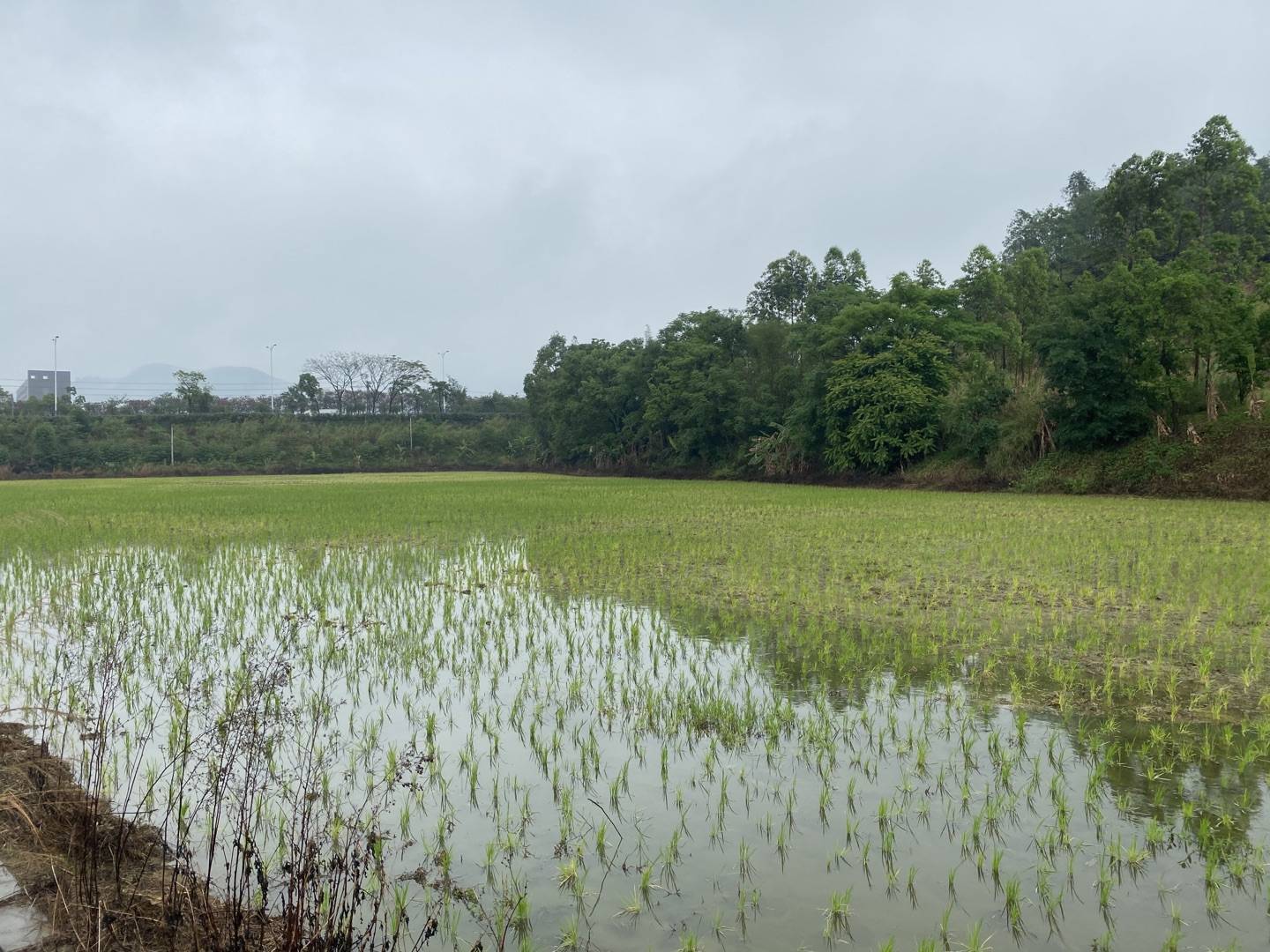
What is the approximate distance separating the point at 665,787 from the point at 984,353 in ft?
104

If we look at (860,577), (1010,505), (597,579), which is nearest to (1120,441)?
(1010,505)

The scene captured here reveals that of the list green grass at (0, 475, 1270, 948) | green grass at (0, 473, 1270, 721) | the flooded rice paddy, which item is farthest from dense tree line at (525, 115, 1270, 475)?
the flooded rice paddy

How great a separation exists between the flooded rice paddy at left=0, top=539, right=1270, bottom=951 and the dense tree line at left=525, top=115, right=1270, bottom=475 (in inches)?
762

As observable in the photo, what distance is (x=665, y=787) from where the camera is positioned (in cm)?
432

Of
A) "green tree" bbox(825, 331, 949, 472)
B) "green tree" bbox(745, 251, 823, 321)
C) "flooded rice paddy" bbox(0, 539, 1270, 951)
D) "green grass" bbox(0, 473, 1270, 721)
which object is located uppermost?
"green tree" bbox(745, 251, 823, 321)

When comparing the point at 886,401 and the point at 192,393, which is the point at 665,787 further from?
the point at 192,393

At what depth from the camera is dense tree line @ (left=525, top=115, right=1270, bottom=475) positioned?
74.9 feet

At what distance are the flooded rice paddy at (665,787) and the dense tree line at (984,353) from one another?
19361mm

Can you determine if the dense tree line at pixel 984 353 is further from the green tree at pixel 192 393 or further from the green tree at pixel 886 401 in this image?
the green tree at pixel 192 393

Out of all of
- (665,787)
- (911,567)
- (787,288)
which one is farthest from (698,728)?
(787,288)

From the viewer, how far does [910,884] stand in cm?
335

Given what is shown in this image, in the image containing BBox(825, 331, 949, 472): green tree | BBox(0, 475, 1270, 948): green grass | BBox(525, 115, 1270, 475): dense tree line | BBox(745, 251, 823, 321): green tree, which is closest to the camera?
BBox(0, 475, 1270, 948): green grass

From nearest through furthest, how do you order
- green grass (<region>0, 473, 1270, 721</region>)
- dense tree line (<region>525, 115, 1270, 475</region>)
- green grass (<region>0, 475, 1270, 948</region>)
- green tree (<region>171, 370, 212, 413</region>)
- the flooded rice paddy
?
the flooded rice paddy, green grass (<region>0, 475, 1270, 948</region>), green grass (<region>0, 473, 1270, 721</region>), dense tree line (<region>525, 115, 1270, 475</region>), green tree (<region>171, 370, 212, 413</region>)

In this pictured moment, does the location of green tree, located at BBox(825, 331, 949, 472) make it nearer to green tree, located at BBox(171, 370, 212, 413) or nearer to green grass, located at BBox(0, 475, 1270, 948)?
green grass, located at BBox(0, 475, 1270, 948)
